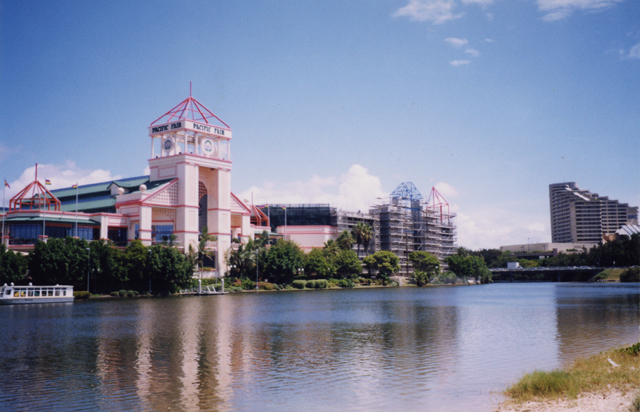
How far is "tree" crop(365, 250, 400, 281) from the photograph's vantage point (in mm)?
142750

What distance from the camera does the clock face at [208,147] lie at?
115 metres

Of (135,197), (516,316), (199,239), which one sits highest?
(135,197)

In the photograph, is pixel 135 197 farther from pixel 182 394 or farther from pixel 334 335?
pixel 182 394

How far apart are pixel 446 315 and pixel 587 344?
20.1 meters

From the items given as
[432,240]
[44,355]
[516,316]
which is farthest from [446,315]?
[432,240]

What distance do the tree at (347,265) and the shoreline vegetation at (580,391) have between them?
113357 millimetres

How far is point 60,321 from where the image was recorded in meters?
44.9

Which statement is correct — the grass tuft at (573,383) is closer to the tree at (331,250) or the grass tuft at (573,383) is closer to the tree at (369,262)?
the tree at (331,250)

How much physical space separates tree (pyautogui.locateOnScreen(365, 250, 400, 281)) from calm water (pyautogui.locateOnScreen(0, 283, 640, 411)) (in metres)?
97.4

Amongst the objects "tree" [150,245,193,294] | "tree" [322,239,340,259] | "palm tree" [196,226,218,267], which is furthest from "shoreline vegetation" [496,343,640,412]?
"tree" [322,239,340,259]

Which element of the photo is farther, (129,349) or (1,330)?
(1,330)

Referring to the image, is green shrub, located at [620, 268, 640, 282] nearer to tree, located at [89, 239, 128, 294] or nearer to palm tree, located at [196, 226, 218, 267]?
palm tree, located at [196, 226, 218, 267]

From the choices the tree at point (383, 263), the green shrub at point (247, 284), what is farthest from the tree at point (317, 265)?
the green shrub at point (247, 284)

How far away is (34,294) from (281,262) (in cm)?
5139
